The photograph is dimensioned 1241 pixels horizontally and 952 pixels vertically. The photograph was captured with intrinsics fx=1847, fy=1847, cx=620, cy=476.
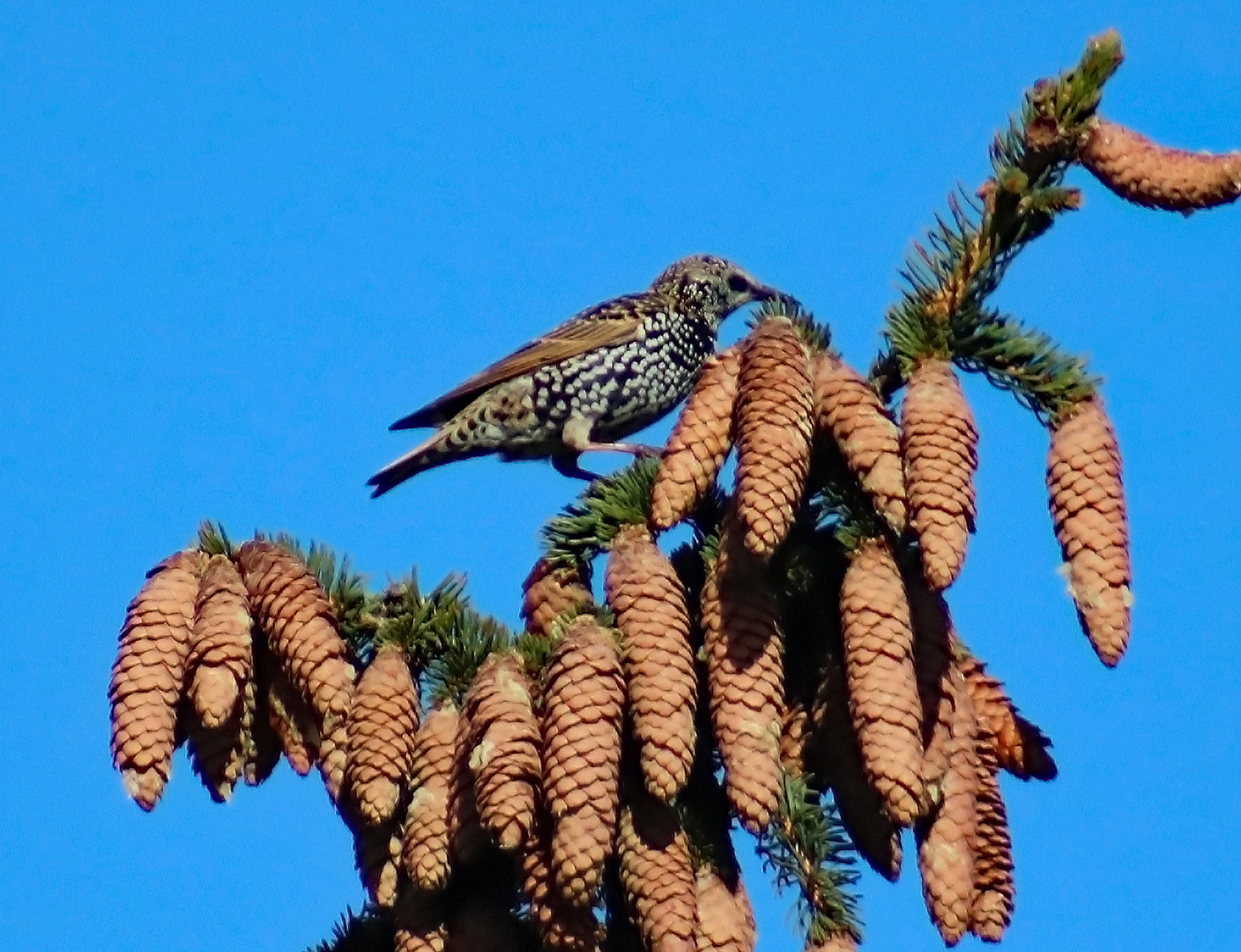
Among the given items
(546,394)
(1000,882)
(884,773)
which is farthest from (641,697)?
(546,394)

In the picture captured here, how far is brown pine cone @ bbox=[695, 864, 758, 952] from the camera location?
275cm

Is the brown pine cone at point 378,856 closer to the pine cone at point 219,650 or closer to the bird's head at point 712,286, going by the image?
the pine cone at point 219,650

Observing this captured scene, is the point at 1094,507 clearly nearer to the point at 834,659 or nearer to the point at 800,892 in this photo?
the point at 834,659

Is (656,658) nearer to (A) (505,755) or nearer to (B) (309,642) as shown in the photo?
(A) (505,755)

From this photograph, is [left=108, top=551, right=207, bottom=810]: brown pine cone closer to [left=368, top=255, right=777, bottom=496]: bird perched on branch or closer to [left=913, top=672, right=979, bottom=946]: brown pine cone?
[left=913, top=672, right=979, bottom=946]: brown pine cone

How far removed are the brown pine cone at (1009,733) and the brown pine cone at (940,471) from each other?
45 centimetres

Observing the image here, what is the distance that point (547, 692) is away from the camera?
9.22 feet

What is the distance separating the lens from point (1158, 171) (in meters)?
3.12

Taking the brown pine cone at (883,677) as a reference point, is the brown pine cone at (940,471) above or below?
above

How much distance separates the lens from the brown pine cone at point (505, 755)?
2646 mm

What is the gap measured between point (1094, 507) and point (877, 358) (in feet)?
1.79

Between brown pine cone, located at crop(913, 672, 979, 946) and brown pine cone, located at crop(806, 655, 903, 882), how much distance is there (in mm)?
59

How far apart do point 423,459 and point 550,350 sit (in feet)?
1.86

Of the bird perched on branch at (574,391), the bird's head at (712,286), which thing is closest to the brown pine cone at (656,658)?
the bird perched on branch at (574,391)
